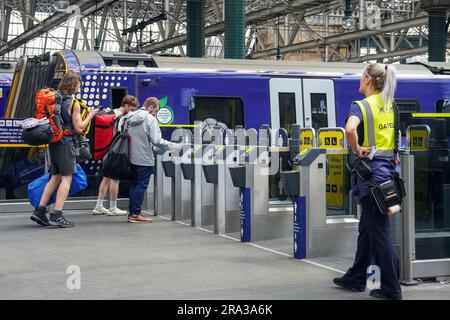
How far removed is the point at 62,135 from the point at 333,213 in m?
3.84

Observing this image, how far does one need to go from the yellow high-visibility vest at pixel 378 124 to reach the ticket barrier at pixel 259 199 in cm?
337

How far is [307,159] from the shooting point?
8367 mm

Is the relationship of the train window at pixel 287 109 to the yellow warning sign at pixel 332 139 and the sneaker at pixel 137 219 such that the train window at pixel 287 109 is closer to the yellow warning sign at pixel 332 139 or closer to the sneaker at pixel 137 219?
the sneaker at pixel 137 219

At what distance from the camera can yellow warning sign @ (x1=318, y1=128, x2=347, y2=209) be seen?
881 centimetres

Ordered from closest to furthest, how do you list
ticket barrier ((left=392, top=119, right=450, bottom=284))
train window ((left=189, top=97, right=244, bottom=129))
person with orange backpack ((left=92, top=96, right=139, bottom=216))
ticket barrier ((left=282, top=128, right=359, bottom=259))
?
ticket barrier ((left=392, top=119, right=450, bottom=284)) < ticket barrier ((left=282, top=128, right=359, bottom=259)) < person with orange backpack ((left=92, top=96, right=139, bottom=216)) < train window ((left=189, top=97, right=244, bottom=129))

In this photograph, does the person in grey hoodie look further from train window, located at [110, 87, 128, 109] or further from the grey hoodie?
train window, located at [110, 87, 128, 109]

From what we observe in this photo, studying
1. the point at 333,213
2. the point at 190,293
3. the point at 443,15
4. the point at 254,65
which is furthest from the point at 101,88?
the point at 443,15

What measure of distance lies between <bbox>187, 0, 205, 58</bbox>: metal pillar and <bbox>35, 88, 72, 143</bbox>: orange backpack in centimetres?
1984

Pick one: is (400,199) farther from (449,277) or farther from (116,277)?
(116,277)

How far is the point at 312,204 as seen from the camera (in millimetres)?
8477

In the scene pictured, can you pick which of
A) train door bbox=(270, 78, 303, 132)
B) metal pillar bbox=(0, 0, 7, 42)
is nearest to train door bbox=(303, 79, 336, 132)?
train door bbox=(270, 78, 303, 132)

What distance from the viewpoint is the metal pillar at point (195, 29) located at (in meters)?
30.6

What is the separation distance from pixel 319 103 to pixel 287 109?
2.46 feet

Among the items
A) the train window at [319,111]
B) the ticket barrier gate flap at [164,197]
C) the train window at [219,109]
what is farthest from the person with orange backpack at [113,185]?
the train window at [319,111]
